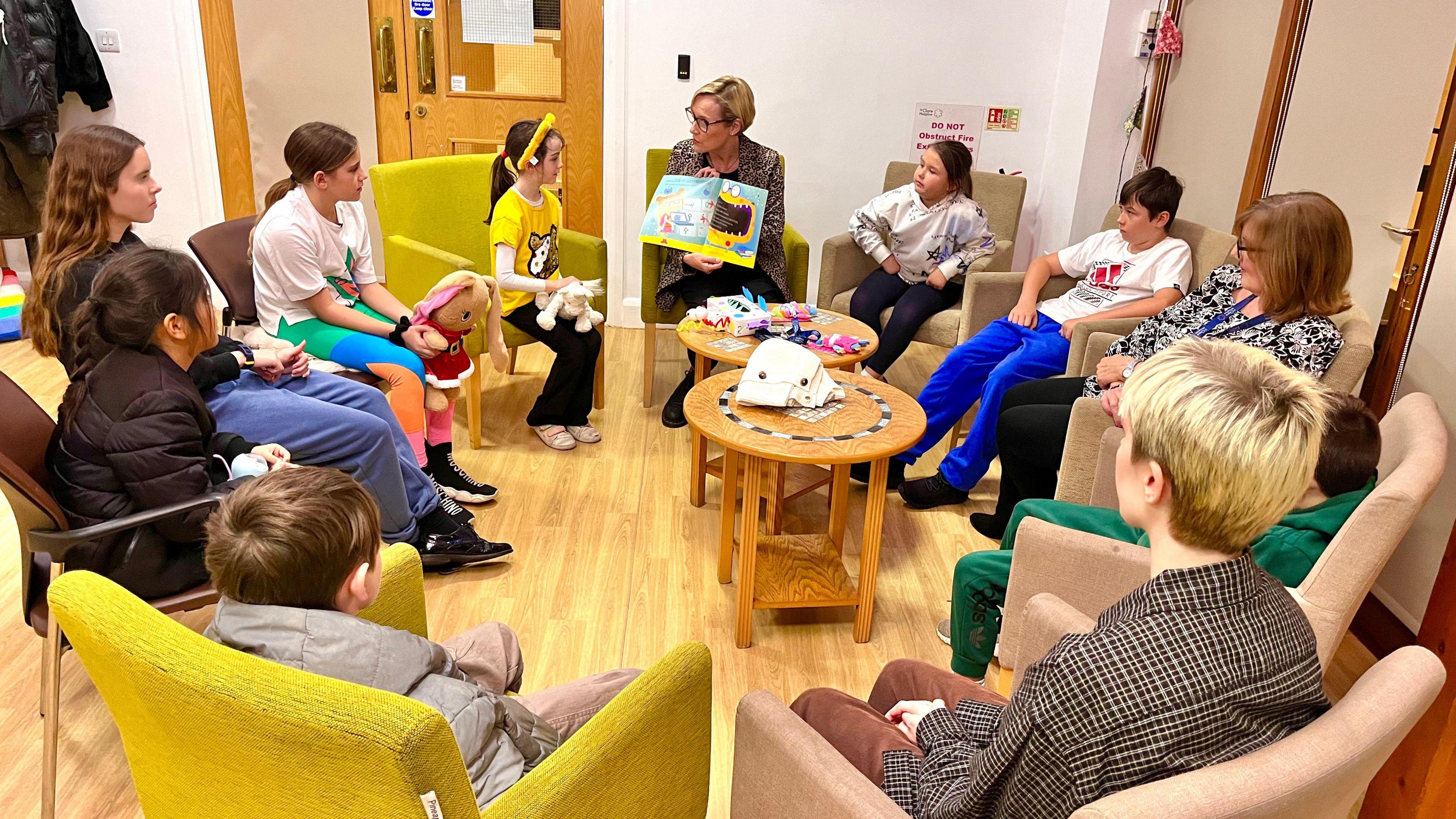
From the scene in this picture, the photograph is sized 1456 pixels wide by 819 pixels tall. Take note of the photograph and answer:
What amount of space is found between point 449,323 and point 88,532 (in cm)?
140

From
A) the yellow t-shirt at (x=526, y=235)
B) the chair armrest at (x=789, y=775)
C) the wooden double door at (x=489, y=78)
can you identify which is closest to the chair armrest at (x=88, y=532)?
the chair armrest at (x=789, y=775)

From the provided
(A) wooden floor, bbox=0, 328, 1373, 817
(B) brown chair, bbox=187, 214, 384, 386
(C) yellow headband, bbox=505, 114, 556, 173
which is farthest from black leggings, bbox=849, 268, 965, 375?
(B) brown chair, bbox=187, 214, 384, 386

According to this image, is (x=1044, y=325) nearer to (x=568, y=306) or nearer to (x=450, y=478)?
(x=568, y=306)

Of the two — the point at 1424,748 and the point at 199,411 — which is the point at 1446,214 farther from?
the point at 199,411

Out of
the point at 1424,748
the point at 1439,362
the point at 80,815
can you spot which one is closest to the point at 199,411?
the point at 80,815

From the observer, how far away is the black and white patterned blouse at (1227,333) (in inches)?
96.0

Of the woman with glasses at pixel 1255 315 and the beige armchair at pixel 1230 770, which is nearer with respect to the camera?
the beige armchair at pixel 1230 770

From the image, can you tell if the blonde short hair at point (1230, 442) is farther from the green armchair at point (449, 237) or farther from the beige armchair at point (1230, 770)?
the green armchair at point (449, 237)

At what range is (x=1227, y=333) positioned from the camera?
262 centimetres

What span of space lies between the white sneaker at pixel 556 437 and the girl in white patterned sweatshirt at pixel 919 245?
1.25 m

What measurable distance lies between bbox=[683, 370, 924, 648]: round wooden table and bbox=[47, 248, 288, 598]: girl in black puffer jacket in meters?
1.19

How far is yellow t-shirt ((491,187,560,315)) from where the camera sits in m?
3.51

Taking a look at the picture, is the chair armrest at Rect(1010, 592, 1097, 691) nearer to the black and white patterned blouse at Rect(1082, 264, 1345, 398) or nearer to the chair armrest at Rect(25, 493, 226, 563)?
the black and white patterned blouse at Rect(1082, 264, 1345, 398)

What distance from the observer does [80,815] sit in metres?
1.95
